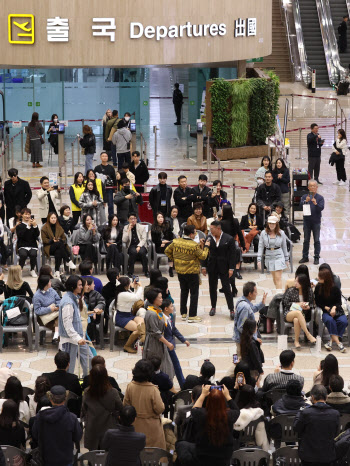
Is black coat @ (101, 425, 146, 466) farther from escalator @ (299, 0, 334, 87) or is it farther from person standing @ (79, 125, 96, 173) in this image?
escalator @ (299, 0, 334, 87)

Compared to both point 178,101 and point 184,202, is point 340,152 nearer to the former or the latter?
point 184,202

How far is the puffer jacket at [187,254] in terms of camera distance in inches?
578

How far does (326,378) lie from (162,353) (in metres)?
2.21

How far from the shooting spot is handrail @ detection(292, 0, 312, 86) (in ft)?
122

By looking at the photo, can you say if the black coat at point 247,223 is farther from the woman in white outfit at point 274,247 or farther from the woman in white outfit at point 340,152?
the woman in white outfit at point 340,152

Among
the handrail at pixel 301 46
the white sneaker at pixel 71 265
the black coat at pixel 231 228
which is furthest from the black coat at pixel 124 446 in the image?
the handrail at pixel 301 46

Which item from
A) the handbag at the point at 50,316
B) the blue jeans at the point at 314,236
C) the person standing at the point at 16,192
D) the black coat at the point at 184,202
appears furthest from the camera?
the person standing at the point at 16,192

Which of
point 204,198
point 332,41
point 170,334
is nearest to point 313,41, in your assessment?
point 332,41

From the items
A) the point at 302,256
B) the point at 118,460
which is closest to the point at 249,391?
the point at 118,460

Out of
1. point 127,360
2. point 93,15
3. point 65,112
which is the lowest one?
point 127,360

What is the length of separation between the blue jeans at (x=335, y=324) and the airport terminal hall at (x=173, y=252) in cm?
3

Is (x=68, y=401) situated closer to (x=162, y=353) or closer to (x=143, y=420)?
(x=143, y=420)

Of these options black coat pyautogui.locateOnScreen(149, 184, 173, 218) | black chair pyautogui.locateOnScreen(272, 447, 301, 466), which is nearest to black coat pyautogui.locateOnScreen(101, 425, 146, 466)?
black chair pyautogui.locateOnScreen(272, 447, 301, 466)

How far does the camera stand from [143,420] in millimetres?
10055
